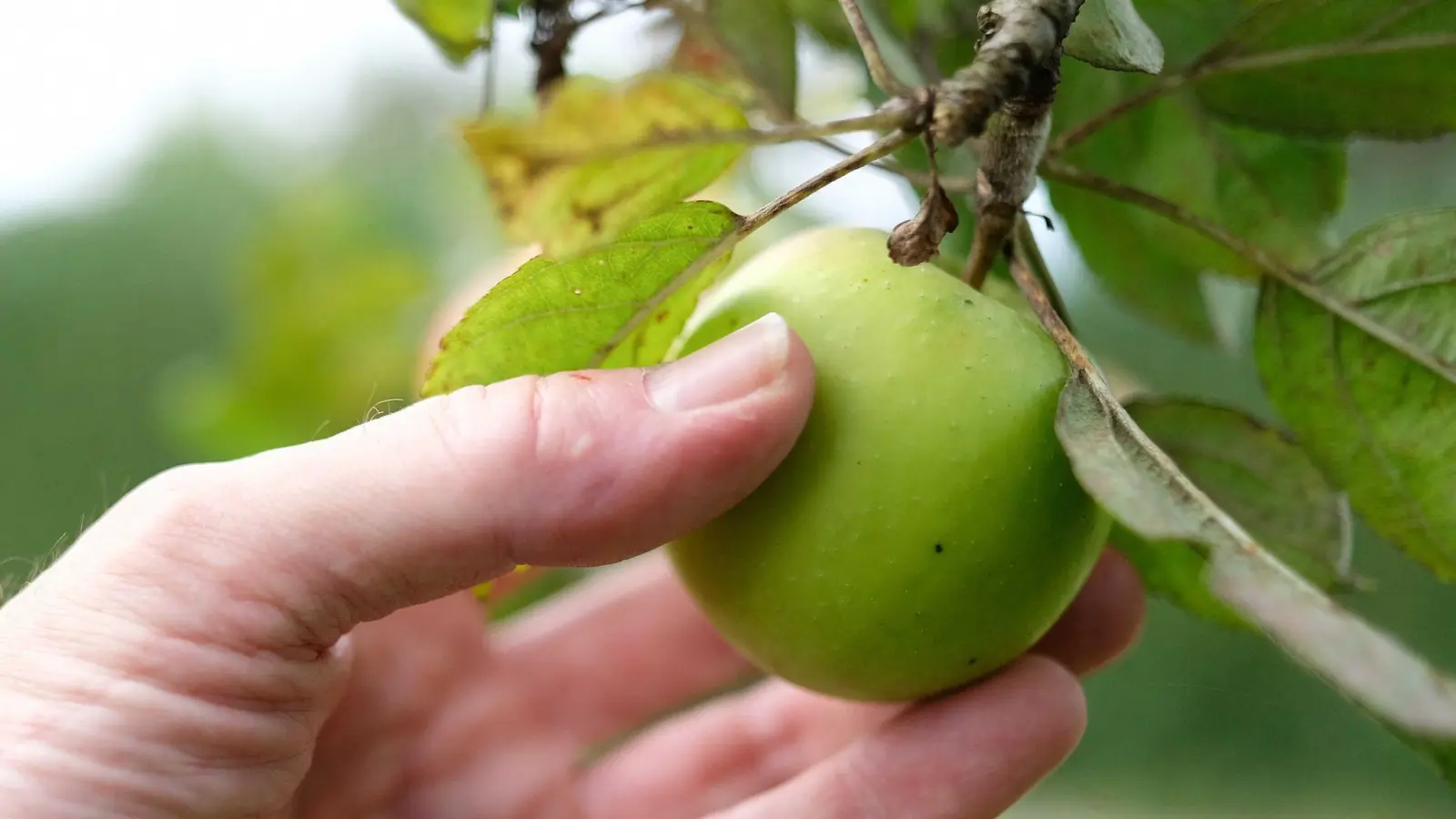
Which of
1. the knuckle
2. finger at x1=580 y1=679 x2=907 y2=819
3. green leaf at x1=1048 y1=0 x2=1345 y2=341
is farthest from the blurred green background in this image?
the knuckle

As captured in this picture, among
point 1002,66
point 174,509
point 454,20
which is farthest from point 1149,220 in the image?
point 174,509

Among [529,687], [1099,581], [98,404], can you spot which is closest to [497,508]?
[1099,581]

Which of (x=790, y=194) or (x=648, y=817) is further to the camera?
(x=648, y=817)

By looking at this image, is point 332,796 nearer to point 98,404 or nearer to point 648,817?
point 648,817

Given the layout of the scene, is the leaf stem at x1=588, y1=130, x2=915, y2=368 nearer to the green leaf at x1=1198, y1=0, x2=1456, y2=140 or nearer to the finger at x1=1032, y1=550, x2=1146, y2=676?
the green leaf at x1=1198, y1=0, x2=1456, y2=140

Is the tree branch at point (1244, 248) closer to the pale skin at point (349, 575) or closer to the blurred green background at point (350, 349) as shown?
the pale skin at point (349, 575)

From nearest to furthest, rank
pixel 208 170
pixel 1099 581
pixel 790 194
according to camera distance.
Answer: pixel 790 194
pixel 1099 581
pixel 208 170
